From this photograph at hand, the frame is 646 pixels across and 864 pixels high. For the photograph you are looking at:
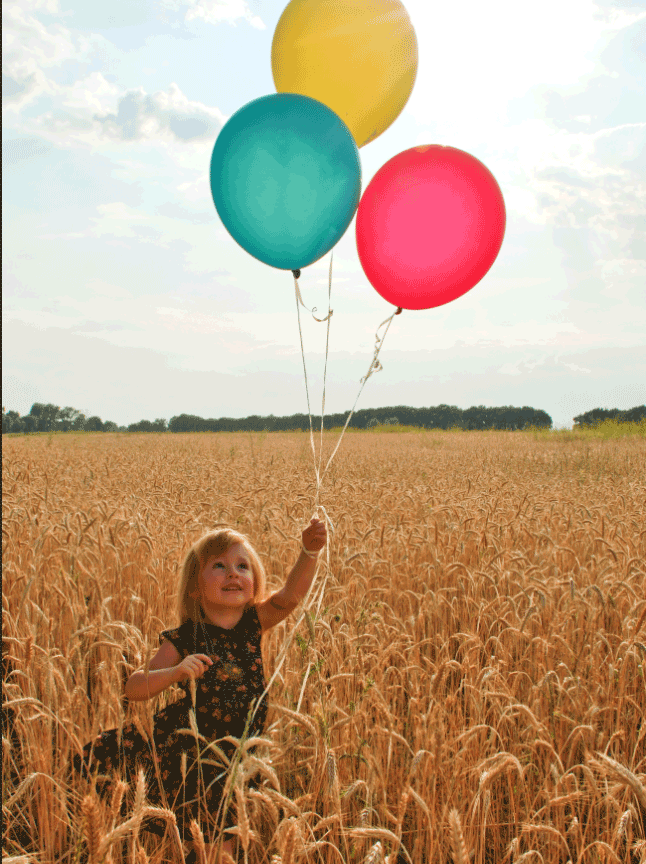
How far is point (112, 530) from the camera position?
395cm

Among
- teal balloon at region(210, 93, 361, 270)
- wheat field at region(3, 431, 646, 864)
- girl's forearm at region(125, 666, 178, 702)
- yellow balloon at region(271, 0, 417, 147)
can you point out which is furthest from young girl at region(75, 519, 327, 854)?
yellow balloon at region(271, 0, 417, 147)

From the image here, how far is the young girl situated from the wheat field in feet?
0.37

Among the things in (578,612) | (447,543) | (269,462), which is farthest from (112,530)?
(269,462)

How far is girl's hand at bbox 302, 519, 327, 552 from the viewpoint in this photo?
234 centimetres

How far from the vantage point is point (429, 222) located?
9.27 ft

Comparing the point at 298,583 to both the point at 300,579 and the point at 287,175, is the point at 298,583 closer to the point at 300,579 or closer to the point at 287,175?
the point at 300,579

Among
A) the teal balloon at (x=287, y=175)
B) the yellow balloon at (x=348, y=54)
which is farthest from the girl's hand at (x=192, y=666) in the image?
the yellow balloon at (x=348, y=54)

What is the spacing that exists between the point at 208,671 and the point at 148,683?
1.02ft

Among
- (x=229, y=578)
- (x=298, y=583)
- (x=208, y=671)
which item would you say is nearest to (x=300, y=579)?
(x=298, y=583)

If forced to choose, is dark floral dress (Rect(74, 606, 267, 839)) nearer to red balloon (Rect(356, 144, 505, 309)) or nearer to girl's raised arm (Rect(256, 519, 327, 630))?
girl's raised arm (Rect(256, 519, 327, 630))

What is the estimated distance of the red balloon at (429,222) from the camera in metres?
2.79

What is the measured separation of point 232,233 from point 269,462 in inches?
352

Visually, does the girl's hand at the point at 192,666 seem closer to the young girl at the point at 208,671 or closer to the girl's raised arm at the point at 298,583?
the young girl at the point at 208,671

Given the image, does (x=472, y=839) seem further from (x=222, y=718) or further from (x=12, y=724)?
(x=12, y=724)
